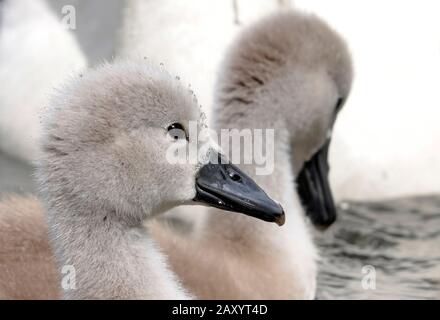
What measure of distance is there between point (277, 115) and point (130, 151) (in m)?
1.25

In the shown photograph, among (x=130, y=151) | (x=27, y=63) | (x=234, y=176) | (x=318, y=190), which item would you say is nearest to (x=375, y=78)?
(x=318, y=190)

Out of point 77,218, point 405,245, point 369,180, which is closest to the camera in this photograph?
point 77,218

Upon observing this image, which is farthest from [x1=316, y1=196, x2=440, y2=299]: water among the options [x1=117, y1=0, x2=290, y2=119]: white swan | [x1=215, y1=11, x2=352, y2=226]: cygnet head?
[x1=117, y1=0, x2=290, y2=119]: white swan

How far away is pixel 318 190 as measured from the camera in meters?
5.01

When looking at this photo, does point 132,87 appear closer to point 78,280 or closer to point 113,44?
point 78,280

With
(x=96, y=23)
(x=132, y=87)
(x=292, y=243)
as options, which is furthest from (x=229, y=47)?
(x=96, y=23)

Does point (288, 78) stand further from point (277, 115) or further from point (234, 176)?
point (234, 176)

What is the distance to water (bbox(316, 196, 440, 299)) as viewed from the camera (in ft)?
17.0

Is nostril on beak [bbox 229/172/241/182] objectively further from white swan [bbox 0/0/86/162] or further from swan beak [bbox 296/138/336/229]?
white swan [bbox 0/0/86/162]

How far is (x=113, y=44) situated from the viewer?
6.02 m

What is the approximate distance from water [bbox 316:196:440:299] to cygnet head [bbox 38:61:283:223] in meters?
1.55

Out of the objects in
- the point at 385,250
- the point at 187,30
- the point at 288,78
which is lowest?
the point at 385,250

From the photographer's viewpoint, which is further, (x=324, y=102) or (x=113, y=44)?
(x=113, y=44)
